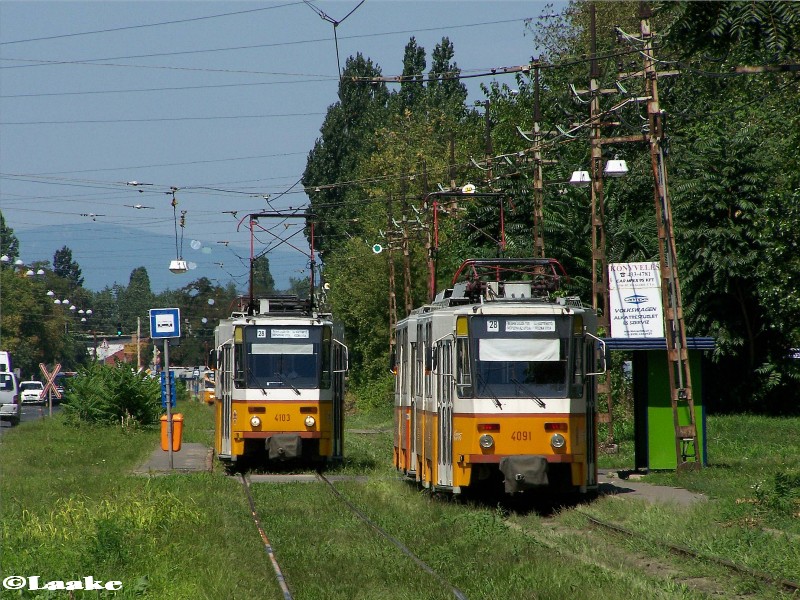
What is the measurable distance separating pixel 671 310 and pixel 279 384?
7.59 m

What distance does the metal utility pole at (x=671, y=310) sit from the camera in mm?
22828

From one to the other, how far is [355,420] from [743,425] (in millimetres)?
28119

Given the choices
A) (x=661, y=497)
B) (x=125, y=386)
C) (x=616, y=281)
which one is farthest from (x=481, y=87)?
(x=661, y=497)

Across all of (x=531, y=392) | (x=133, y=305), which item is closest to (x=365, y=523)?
(x=531, y=392)

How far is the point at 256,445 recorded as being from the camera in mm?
25766

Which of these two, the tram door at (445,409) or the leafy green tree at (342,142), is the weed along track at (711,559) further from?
the leafy green tree at (342,142)

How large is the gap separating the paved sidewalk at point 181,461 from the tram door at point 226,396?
33.1 inches

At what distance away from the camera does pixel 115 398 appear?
4097cm

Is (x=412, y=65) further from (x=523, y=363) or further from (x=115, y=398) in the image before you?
(x=523, y=363)

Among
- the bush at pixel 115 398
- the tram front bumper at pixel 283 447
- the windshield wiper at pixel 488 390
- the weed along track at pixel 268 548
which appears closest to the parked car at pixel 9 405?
the bush at pixel 115 398

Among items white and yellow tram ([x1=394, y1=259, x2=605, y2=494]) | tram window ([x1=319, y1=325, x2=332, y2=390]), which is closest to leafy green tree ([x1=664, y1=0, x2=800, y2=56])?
white and yellow tram ([x1=394, y1=259, x2=605, y2=494])

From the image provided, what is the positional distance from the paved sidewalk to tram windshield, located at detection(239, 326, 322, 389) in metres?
2.48

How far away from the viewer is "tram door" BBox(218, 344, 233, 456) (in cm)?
2561

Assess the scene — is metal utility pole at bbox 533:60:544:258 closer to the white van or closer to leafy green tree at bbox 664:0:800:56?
leafy green tree at bbox 664:0:800:56
